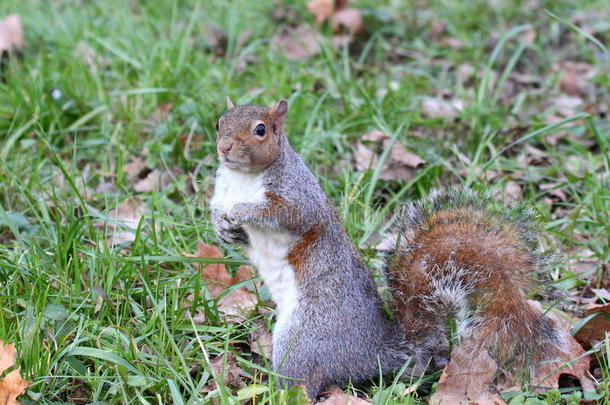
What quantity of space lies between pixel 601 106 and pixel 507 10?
116cm

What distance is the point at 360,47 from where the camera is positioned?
4.51m

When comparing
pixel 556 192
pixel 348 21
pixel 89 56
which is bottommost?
pixel 556 192

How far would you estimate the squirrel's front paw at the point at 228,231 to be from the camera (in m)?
2.30

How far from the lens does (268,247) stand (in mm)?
2291

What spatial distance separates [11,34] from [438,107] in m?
2.28

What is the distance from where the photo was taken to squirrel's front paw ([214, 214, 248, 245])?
90.5 inches

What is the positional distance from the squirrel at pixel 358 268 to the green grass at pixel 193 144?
5.5 inches

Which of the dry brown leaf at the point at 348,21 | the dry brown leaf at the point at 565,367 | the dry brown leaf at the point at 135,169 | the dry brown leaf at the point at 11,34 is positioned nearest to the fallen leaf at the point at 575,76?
the dry brown leaf at the point at 348,21

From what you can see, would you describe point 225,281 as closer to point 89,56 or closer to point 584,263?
point 584,263

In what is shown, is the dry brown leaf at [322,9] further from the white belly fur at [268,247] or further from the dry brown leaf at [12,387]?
the dry brown leaf at [12,387]

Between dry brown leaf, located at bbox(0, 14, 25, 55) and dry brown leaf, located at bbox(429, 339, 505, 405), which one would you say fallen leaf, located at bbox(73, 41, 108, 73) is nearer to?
dry brown leaf, located at bbox(0, 14, 25, 55)

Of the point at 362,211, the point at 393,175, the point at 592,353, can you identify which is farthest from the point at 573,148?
the point at 592,353

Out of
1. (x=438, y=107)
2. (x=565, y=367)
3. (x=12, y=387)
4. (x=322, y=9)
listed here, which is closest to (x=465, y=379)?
(x=565, y=367)

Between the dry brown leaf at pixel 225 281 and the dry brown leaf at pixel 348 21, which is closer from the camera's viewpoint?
the dry brown leaf at pixel 225 281
